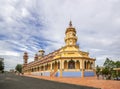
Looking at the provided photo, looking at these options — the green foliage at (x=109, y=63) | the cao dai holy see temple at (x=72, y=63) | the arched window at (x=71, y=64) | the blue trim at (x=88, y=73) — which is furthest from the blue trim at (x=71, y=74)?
the green foliage at (x=109, y=63)

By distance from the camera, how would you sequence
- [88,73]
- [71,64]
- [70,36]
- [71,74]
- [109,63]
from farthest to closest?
[109,63] < [70,36] < [71,64] < [88,73] < [71,74]

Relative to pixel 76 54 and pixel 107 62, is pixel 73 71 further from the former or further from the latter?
pixel 107 62

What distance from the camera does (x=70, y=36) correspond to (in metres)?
55.2

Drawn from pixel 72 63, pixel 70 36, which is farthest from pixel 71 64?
pixel 70 36

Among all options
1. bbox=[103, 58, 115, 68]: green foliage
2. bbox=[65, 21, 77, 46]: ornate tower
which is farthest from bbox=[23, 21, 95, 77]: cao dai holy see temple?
bbox=[103, 58, 115, 68]: green foliage

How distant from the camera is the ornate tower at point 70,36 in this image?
5468 centimetres

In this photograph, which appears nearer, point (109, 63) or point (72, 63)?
point (72, 63)

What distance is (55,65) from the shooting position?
51656 mm

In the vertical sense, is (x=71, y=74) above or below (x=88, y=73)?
below

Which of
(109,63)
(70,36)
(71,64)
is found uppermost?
(70,36)

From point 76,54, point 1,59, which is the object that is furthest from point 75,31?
point 1,59

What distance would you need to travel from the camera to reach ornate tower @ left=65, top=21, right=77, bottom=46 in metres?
54.7

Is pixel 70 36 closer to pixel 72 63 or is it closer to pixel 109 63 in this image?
pixel 72 63

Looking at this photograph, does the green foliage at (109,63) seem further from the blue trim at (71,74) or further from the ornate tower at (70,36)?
the blue trim at (71,74)
